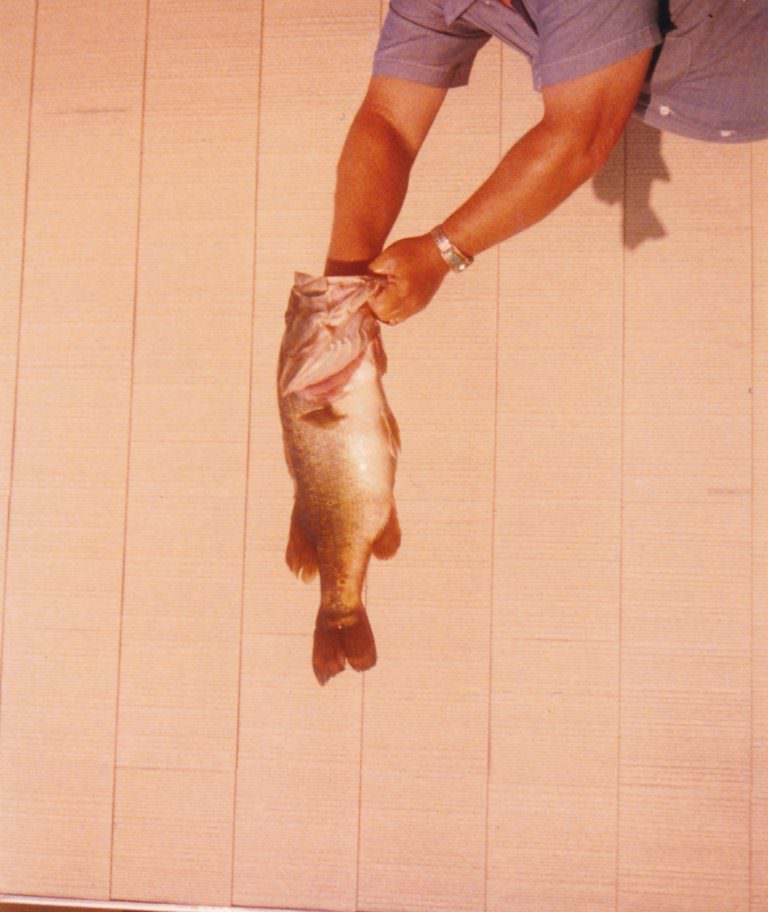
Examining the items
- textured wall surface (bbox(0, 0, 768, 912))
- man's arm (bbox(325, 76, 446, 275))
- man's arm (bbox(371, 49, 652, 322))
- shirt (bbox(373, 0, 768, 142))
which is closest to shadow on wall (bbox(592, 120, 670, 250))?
textured wall surface (bbox(0, 0, 768, 912))

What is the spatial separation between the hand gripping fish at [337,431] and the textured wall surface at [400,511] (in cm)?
45

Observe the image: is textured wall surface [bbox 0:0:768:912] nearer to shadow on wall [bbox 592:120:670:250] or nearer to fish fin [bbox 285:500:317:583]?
shadow on wall [bbox 592:120:670:250]

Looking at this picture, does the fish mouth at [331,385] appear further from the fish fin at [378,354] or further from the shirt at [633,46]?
the shirt at [633,46]

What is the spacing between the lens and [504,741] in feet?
5.59

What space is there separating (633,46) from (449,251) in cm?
34

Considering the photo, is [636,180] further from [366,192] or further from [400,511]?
[400,511]

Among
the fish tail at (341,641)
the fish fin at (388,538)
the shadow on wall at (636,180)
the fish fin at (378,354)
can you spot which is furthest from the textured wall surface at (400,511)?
the fish fin at (378,354)

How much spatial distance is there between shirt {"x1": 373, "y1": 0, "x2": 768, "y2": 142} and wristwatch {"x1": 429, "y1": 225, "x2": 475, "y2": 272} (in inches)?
8.8

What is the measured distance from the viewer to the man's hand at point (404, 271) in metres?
1.15

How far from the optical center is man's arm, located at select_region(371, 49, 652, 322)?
1.03m

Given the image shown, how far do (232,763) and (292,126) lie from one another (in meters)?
1.38

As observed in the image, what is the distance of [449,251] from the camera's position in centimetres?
115

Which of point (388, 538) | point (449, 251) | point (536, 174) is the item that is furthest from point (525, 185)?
point (388, 538)

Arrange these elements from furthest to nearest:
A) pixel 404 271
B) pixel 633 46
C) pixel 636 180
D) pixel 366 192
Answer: pixel 636 180
pixel 366 192
pixel 404 271
pixel 633 46
